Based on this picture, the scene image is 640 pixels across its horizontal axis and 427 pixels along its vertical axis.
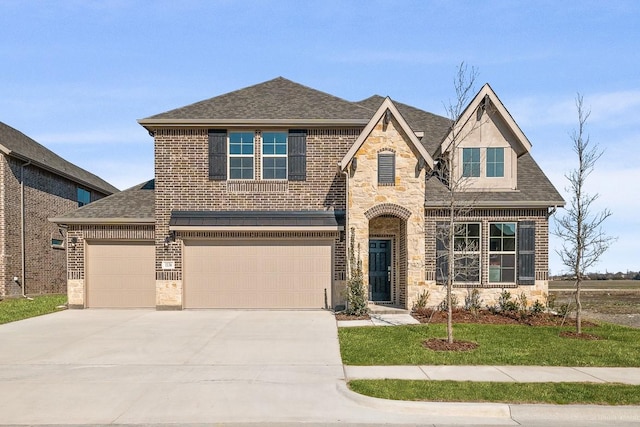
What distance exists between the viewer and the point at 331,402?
23.1 feet

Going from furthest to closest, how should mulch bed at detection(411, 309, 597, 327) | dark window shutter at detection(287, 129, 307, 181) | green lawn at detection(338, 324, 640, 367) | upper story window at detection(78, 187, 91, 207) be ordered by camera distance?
upper story window at detection(78, 187, 91, 207), dark window shutter at detection(287, 129, 307, 181), mulch bed at detection(411, 309, 597, 327), green lawn at detection(338, 324, 640, 367)

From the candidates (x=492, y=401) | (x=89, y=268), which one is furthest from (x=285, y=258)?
(x=492, y=401)

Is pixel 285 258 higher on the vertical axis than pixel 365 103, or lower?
lower

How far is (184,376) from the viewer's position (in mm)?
8445

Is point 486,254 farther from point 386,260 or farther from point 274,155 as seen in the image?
point 274,155

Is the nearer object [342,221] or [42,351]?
[42,351]

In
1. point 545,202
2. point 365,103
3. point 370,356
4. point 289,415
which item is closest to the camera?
point 289,415

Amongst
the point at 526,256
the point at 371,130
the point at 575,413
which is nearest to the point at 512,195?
the point at 526,256

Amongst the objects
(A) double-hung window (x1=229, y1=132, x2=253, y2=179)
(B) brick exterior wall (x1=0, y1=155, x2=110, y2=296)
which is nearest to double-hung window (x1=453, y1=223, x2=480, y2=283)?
(A) double-hung window (x1=229, y1=132, x2=253, y2=179)

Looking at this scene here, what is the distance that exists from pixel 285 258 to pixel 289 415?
10272 mm

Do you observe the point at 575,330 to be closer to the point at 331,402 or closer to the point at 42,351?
the point at 331,402

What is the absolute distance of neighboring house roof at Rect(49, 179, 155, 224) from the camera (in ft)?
55.0

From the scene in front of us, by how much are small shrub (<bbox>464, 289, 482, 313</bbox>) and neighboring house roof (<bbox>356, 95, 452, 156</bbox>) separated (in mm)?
6345

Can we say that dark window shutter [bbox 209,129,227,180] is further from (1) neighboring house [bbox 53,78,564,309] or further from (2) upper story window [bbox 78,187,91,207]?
(2) upper story window [bbox 78,187,91,207]
